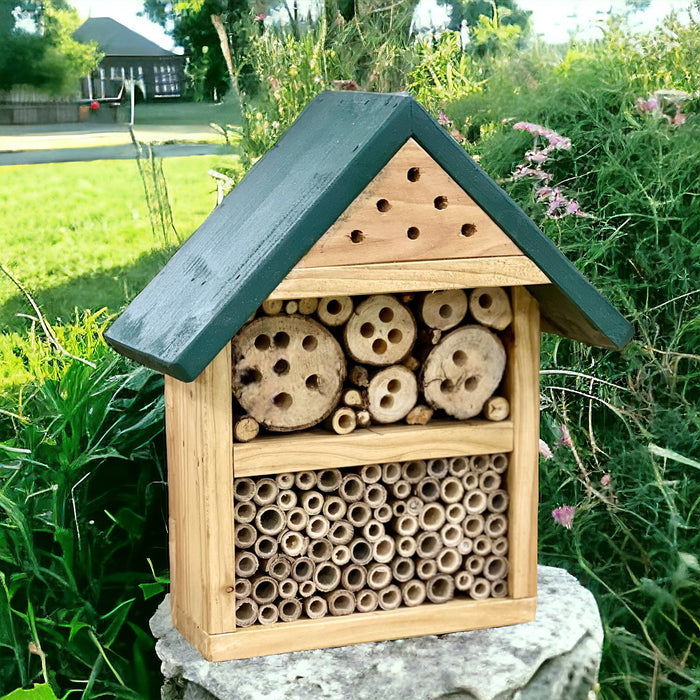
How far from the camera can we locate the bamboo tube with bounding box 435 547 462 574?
2217 mm

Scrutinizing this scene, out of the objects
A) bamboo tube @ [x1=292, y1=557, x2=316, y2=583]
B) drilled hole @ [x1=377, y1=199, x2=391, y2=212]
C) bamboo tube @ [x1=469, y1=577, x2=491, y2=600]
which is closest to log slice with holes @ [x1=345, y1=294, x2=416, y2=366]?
drilled hole @ [x1=377, y1=199, x2=391, y2=212]

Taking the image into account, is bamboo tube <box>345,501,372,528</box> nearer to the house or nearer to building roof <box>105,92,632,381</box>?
building roof <box>105,92,632,381</box>

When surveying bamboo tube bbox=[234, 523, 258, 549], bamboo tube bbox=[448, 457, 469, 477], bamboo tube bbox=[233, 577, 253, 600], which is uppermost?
bamboo tube bbox=[448, 457, 469, 477]

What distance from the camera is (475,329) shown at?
215 cm

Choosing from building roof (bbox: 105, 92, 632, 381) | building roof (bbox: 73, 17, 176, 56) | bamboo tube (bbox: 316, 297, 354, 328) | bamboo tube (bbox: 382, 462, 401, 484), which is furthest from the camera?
building roof (bbox: 73, 17, 176, 56)

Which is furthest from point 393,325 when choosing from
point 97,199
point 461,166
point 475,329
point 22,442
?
point 97,199

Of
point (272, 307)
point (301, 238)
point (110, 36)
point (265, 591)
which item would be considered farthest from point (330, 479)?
point (110, 36)

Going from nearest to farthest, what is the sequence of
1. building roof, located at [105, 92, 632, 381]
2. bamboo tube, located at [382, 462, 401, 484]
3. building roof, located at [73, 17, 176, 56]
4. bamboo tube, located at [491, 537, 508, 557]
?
building roof, located at [105, 92, 632, 381] < bamboo tube, located at [382, 462, 401, 484] < bamboo tube, located at [491, 537, 508, 557] < building roof, located at [73, 17, 176, 56]

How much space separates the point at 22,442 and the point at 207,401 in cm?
134

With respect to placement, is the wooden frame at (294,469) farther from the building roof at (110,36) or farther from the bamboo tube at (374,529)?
the building roof at (110,36)

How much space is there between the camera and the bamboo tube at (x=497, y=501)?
7.36ft

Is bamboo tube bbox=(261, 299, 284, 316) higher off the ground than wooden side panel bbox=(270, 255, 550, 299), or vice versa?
wooden side panel bbox=(270, 255, 550, 299)

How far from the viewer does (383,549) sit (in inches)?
85.4

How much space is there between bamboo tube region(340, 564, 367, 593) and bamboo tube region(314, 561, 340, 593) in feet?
0.05
